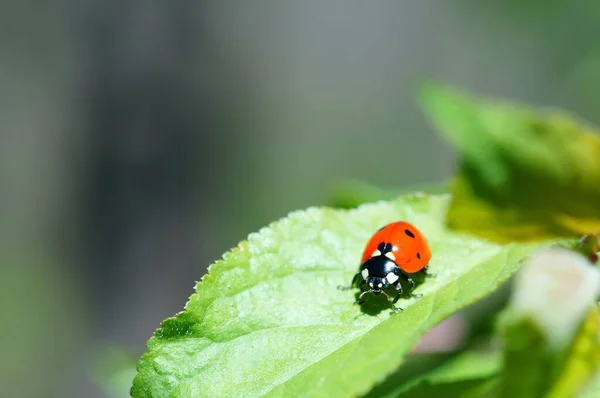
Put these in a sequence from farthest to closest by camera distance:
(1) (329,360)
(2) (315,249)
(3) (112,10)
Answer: (3) (112,10) < (2) (315,249) < (1) (329,360)

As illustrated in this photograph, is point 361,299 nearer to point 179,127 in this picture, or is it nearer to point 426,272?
point 426,272

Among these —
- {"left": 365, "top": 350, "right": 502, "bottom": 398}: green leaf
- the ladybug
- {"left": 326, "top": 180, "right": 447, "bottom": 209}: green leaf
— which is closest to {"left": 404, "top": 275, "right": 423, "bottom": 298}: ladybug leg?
the ladybug

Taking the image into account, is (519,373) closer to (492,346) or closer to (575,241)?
(575,241)

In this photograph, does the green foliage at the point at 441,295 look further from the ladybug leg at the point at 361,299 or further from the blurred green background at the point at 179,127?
the blurred green background at the point at 179,127

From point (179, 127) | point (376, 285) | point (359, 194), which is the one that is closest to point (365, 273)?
point (376, 285)

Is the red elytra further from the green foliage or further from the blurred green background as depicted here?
the blurred green background

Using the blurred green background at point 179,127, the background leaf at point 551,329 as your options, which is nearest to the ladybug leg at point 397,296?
the background leaf at point 551,329

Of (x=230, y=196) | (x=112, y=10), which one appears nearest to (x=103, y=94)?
(x=112, y=10)
